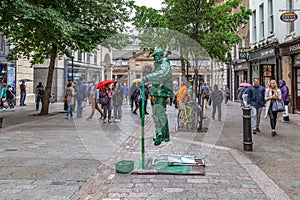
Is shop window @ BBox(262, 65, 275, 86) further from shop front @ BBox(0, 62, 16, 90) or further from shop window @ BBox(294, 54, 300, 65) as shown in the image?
A: shop front @ BBox(0, 62, 16, 90)

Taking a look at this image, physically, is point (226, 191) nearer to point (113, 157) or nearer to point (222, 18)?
point (113, 157)

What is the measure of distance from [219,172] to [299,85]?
13.0m

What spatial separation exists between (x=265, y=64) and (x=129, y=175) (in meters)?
18.1

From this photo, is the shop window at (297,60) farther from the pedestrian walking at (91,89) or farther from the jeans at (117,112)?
the pedestrian walking at (91,89)

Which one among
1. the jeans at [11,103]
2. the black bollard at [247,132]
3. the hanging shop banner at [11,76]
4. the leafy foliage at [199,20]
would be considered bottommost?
the black bollard at [247,132]

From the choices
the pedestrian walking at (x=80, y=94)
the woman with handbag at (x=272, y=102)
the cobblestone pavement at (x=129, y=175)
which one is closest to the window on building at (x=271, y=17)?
the woman with handbag at (x=272, y=102)

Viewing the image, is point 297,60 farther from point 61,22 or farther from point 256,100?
point 61,22

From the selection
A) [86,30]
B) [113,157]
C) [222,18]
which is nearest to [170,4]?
[222,18]

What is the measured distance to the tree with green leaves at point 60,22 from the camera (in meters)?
10.7

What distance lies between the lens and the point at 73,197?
4.02 m

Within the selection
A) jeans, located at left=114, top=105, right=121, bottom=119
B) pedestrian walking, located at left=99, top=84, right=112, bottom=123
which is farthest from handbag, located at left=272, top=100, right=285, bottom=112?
pedestrian walking, located at left=99, top=84, right=112, bottom=123

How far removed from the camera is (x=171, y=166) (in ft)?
17.5

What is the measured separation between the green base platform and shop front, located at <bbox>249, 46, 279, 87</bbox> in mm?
14659

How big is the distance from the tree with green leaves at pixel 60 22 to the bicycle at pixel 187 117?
16.5ft
